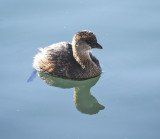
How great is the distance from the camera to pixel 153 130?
7109 millimetres

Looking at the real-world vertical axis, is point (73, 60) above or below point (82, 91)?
above

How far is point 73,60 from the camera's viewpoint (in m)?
Result: 8.44

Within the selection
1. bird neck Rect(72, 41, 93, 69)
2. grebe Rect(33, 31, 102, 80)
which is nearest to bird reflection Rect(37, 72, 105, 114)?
grebe Rect(33, 31, 102, 80)

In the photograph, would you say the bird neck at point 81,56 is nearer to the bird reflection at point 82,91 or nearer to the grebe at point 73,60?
the grebe at point 73,60

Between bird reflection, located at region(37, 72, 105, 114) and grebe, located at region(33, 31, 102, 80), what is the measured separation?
0.07 m

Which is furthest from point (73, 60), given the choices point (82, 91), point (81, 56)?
point (82, 91)

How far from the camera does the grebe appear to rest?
832cm

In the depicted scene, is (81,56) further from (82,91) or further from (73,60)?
(82,91)

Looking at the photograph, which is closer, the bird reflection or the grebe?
the bird reflection

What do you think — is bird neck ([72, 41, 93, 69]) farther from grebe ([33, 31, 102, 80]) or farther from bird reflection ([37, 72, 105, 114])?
bird reflection ([37, 72, 105, 114])

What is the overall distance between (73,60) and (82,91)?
600 mm
